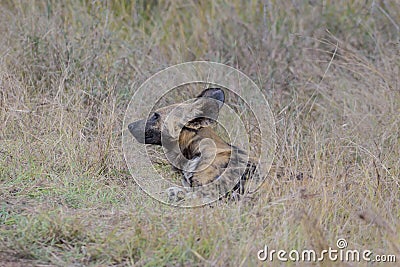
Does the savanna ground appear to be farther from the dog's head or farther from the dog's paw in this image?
the dog's head

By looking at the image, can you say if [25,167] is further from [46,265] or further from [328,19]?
[328,19]

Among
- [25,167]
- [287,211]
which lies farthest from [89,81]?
[287,211]

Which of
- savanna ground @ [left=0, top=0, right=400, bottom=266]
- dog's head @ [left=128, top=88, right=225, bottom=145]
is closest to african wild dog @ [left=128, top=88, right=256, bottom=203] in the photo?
dog's head @ [left=128, top=88, right=225, bottom=145]

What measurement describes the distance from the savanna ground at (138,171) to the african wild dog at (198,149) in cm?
23

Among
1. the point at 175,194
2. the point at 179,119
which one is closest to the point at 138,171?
the point at 179,119

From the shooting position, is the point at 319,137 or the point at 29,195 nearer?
the point at 29,195

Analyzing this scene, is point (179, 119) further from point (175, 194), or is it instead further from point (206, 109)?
point (175, 194)

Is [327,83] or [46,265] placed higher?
[46,265]

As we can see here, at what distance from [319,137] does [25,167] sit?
2170mm

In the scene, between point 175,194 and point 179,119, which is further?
point 179,119

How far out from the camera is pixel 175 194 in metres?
4.46

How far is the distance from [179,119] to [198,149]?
0.28 meters

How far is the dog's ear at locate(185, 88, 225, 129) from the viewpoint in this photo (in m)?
4.82

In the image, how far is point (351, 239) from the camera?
3.81 m
